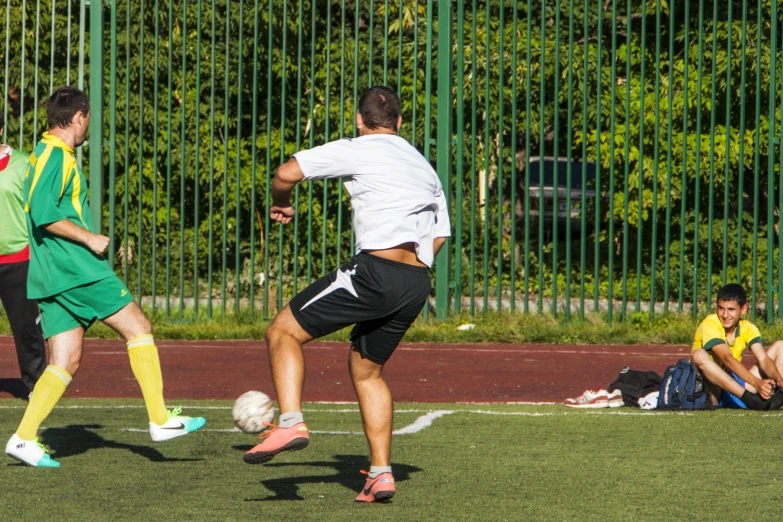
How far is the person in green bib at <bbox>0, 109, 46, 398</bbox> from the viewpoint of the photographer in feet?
25.5

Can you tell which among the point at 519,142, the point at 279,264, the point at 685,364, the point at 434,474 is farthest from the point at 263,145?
the point at 434,474

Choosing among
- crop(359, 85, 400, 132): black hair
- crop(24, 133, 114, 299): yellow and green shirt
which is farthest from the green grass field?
crop(359, 85, 400, 132): black hair

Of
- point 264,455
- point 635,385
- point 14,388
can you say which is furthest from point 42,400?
point 635,385

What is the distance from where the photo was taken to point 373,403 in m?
5.25

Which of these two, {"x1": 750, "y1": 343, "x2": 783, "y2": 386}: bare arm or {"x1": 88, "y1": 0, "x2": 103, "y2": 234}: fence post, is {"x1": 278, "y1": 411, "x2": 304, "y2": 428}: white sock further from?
{"x1": 88, "y1": 0, "x2": 103, "y2": 234}: fence post

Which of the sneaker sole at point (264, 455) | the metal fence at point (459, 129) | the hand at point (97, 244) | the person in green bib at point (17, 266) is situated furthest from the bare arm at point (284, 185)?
the metal fence at point (459, 129)

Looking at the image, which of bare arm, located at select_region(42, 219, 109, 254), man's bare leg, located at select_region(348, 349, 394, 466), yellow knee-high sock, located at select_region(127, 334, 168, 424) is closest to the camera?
man's bare leg, located at select_region(348, 349, 394, 466)

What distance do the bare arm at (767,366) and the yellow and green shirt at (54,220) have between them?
412 cm

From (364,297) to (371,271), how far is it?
0.11 metres

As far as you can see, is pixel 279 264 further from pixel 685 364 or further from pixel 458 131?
pixel 685 364

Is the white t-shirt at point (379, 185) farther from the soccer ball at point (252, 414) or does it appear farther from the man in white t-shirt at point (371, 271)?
the soccer ball at point (252, 414)

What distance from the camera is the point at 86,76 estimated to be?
42.6ft

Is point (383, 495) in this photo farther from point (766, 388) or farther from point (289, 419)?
point (766, 388)

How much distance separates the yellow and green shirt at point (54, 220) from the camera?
591 centimetres
